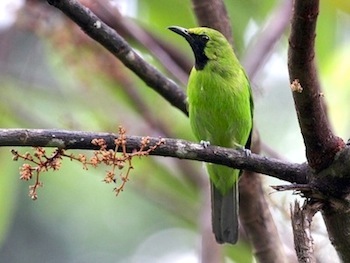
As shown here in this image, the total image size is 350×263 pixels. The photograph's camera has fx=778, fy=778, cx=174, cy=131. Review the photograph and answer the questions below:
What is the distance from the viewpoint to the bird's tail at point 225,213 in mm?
3598

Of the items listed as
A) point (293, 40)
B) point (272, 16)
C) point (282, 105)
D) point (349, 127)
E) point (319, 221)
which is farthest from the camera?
point (282, 105)

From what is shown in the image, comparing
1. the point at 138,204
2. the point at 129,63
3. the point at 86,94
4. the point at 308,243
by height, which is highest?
the point at 138,204

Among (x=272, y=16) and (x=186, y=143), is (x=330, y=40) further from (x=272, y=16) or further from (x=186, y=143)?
(x=186, y=143)

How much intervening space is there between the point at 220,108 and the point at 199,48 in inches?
14.2

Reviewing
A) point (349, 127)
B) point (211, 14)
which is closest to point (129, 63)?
point (211, 14)

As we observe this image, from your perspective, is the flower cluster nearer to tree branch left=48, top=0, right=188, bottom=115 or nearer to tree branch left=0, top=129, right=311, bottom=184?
tree branch left=0, top=129, right=311, bottom=184

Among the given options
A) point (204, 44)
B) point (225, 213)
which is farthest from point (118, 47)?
point (225, 213)

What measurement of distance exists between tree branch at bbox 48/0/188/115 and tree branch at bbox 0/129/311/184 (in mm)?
653

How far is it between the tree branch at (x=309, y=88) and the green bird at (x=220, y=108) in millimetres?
1312

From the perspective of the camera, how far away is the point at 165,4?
13.3ft

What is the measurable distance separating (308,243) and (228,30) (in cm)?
163

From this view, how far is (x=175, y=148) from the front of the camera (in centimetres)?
227

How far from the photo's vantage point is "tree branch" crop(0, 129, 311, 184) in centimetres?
212

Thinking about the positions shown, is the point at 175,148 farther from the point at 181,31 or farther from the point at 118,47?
the point at 181,31
